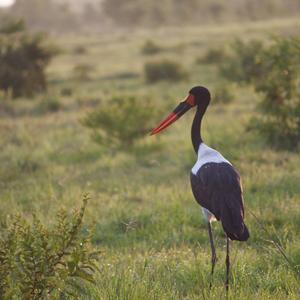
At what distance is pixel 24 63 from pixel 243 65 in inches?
202

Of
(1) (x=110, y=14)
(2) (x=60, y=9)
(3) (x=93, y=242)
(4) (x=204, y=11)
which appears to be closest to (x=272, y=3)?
(4) (x=204, y=11)

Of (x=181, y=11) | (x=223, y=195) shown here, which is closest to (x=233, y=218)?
(x=223, y=195)

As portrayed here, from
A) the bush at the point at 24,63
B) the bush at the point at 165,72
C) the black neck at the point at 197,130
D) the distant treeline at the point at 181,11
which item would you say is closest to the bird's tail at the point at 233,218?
the black neck at the point at 197,130

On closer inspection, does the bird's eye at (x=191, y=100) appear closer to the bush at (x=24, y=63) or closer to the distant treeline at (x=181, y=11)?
the bush at (x=24, y=63)

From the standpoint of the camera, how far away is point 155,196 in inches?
250

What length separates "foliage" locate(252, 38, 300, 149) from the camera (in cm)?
795

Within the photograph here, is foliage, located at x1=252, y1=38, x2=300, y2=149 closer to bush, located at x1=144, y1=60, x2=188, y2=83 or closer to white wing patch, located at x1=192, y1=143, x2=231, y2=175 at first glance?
white wing patch, located at x1=192, y1=143, x2=231, y2=175

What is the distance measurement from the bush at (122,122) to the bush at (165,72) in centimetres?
731

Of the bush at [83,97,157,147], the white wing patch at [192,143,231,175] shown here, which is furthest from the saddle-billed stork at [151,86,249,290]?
the bush at [83,97,157,147]

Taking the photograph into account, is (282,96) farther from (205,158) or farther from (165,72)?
(165,72)

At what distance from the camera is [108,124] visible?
28.5 feet

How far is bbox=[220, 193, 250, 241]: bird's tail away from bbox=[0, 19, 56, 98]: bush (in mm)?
10723

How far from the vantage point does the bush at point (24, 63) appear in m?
14.2

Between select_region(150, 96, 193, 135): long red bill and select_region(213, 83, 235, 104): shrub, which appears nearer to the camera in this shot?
select_region(150, 96, 193, 135): long red bill
